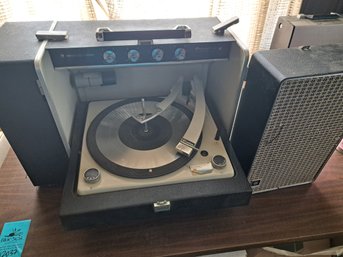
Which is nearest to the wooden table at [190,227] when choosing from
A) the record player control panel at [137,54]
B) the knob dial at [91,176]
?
the knob dial at [91,176]

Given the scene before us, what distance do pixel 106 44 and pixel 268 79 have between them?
37 centimetres

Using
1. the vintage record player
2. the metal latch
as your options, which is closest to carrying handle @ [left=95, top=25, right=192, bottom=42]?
the vintage record player

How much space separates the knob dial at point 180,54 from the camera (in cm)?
65

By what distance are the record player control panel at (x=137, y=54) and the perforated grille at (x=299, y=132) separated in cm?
24

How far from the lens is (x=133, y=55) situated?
64cm

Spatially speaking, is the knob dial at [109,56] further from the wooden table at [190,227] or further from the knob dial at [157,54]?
the wooden table at [190,227]

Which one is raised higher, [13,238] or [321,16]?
[321,16]

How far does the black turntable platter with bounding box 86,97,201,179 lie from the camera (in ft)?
2.06

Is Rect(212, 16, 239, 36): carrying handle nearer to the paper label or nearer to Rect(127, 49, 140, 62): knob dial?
Rect(127, 49, 140, 62): knob dial

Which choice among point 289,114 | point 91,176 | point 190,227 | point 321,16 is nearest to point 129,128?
Answer: point 91,176

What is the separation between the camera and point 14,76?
52 cm

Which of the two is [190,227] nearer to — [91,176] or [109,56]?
[91,176]

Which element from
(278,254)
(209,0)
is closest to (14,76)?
(209,0)

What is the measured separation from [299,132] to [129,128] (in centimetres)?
44
